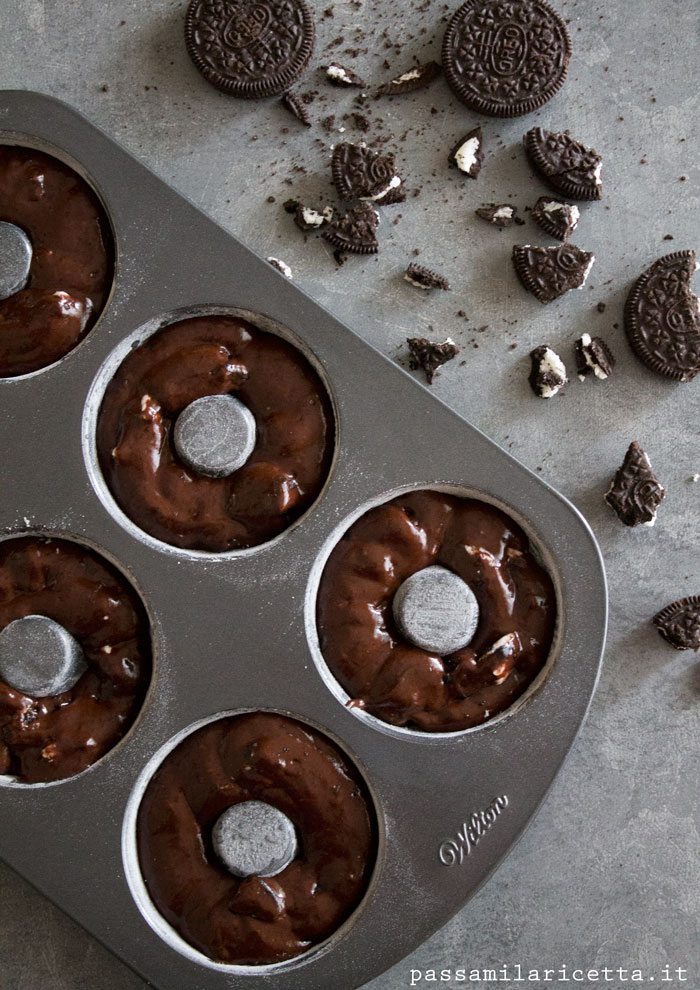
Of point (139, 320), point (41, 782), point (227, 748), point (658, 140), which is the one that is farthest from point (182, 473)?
point (658, 140)

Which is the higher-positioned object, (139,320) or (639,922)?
(139,320)

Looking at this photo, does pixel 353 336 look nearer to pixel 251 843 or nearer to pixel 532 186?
pixel 532 186

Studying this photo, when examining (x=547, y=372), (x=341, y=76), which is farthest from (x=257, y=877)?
(x=341, y=76)

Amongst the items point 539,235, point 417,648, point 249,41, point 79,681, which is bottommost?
point 417,648

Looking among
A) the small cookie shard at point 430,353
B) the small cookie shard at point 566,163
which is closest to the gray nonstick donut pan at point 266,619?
the small cookie shard at point 430,353

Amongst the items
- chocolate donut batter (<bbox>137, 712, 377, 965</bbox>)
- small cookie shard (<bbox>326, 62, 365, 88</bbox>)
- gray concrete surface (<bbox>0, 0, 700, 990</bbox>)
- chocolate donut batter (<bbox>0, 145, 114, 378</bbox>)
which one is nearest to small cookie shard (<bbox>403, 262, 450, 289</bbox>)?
gray concrete surface (<bbox>0, 0, 700, 990</bbox>)

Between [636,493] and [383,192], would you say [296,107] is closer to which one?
[383,192]

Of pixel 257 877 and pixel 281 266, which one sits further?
pixel 281 266
